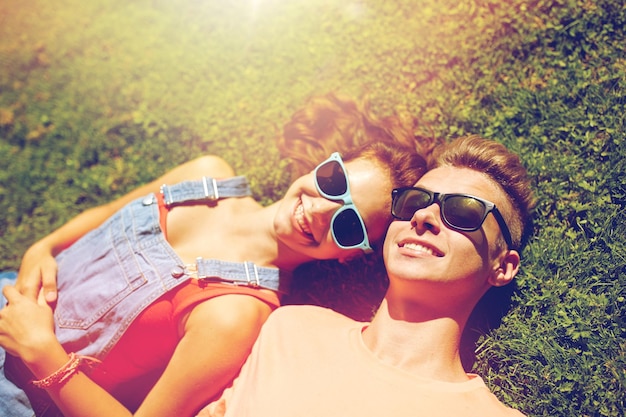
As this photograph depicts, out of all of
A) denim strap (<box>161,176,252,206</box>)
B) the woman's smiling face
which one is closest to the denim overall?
denim strap (<box>161,176,252,206</box>)

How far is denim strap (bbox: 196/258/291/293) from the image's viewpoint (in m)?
3.39

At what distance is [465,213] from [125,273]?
2.25 metres

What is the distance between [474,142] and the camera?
341 centimetres

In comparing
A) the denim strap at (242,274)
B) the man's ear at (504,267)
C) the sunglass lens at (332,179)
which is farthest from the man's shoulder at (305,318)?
the man's ear at (504,267)

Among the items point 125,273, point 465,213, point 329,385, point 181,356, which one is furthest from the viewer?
point 125,273

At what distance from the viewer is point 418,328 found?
3119 millimetres

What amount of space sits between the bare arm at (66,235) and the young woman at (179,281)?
15 millimetres

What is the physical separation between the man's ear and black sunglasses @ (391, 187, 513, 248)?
141 mm

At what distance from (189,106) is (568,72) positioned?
3347 millimetres

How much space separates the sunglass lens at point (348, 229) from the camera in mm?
3293

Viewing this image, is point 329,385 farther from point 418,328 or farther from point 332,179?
point 332,179

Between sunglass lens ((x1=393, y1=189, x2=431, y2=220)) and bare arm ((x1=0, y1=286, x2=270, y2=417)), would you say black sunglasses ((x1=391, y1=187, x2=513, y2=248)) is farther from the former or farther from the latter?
bare arm ((x1=0, y1=286, x2=270, y2=417))

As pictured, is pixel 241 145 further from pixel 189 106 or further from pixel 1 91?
pixel 1 91

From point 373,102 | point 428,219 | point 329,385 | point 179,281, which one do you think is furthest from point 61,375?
point 373,102
